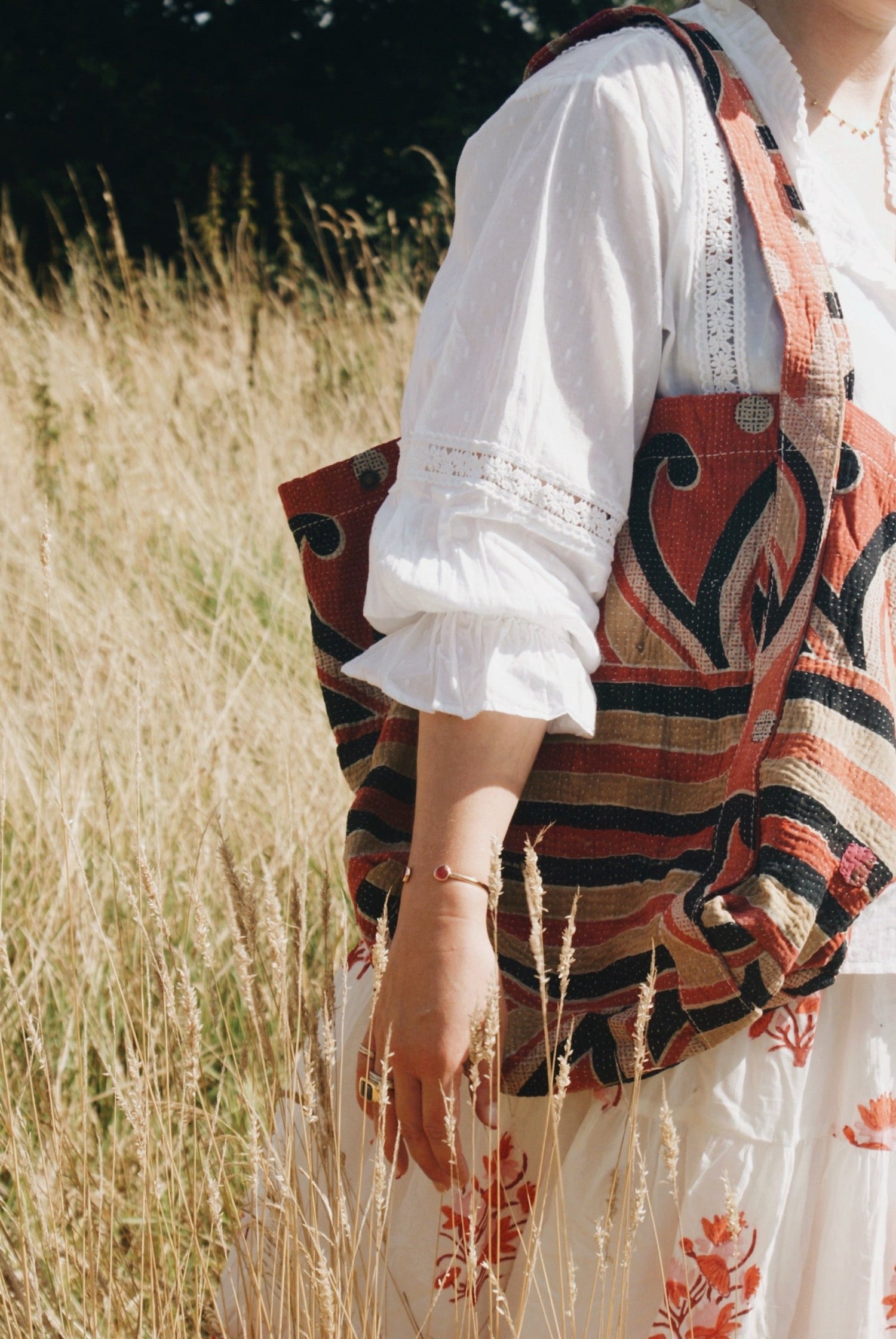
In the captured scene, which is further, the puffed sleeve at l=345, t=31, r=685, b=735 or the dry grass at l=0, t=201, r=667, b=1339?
the dry grass at l=0, t=201, r=667, b=1339

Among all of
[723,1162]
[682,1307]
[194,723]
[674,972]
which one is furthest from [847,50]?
[194,723]

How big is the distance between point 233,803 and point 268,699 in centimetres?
28

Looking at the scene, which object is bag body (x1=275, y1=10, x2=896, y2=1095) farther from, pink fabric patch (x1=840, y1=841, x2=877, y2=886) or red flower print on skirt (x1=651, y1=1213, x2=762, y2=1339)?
red flower print on skirt (x1=651, y1=1213, x2=762, y2=1339)

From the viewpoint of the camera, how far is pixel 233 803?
2.12 m

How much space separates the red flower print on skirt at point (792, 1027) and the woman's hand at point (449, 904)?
0.62 feet

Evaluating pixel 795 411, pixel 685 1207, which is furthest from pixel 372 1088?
pixel 795 411

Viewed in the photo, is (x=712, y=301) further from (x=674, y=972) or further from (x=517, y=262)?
(x=674, y=972)

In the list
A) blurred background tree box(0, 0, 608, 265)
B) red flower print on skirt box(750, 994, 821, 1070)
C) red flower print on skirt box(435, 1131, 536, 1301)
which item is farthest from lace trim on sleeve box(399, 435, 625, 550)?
blurred background tree box(0, 0, 608, 265)

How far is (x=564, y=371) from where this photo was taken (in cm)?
91

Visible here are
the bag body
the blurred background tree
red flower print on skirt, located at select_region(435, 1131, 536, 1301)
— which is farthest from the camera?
the blurred background tree

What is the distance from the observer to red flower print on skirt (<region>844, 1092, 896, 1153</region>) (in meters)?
0.88

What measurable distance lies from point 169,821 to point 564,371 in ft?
4.28

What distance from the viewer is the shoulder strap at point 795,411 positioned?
87cm

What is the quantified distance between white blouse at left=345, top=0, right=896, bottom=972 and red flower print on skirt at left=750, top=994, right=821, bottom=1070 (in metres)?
0.04
